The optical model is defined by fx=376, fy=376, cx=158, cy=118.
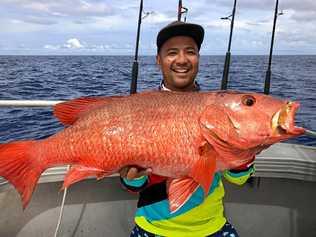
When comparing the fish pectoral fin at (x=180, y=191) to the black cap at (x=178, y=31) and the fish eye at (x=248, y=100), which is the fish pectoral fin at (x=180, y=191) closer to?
the fish eye at (x=248, y=100)

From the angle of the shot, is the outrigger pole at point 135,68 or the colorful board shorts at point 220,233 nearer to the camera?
the colorful board shorts at point 220,233

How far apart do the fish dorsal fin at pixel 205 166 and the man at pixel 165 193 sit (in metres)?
0.30

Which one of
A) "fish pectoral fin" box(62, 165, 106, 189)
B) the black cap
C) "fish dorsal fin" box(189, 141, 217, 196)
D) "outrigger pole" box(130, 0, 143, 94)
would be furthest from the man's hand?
"outrigger pole" box(130, 0, 143, 94)

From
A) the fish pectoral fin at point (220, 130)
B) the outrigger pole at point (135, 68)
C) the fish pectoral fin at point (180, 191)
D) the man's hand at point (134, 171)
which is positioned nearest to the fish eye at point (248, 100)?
the fish pectoral fin at point (220, 130)

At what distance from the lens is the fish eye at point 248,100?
6.92 feet

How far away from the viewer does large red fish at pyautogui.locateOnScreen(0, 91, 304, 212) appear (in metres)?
2.06

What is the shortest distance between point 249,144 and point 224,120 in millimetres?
193

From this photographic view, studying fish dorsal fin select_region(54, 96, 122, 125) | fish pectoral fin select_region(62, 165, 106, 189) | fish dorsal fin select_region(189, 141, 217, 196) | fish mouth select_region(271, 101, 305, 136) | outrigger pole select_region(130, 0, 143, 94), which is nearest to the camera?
fish mouth select_region(271, 101, 305, 136)

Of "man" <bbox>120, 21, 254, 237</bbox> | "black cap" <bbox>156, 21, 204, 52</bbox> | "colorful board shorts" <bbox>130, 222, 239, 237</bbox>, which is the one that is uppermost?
"black cap" <bbox>156, 21, 204, 52</bbox>

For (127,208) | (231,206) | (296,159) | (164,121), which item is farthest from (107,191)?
(164,121)

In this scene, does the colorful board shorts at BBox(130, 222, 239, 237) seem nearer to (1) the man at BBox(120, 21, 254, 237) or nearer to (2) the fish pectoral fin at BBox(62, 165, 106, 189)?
(1) the man at BBox(120, 21, 254, 237)

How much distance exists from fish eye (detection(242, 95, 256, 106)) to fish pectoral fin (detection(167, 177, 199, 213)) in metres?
0.54

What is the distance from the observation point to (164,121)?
214cm

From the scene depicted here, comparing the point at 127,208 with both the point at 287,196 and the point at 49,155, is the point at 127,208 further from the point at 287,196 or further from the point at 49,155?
the point at 49,155
